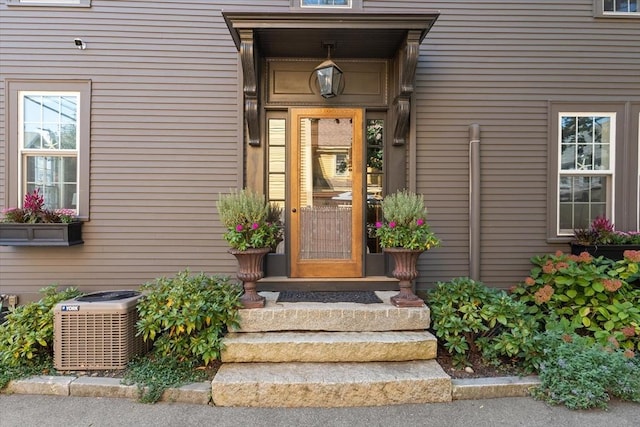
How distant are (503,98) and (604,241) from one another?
1.89 meters

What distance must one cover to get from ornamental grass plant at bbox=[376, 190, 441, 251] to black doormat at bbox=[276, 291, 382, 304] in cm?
61

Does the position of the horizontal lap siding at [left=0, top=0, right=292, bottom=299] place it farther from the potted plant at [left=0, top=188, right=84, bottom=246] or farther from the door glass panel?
the door glass panel

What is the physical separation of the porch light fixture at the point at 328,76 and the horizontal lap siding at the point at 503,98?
101 cm

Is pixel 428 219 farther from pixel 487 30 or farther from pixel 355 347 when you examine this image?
pixel 487 30

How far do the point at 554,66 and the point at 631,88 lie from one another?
0.94 m

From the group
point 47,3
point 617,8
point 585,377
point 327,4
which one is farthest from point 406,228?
point 47,3

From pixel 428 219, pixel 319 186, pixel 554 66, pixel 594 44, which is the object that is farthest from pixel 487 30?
pixel 319 186

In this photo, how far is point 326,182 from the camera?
13.1 ft

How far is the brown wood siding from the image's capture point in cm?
395

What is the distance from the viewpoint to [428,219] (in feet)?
13.3

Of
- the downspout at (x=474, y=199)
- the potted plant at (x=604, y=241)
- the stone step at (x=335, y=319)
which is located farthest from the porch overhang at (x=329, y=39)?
the potted plant at (x=604, y=241)

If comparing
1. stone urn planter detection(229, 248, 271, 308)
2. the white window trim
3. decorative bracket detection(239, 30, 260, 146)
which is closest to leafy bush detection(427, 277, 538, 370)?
stone urn planter detection(229, 248, 271, 308)

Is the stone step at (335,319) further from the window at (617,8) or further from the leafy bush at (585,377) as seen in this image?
the window at (617,8)

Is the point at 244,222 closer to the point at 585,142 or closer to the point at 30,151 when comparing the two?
the point at 30,151
